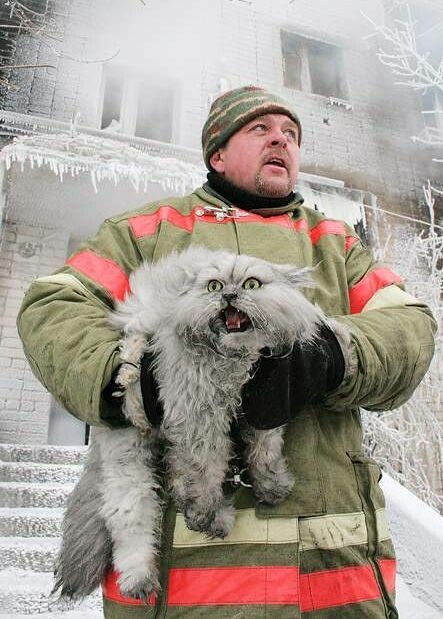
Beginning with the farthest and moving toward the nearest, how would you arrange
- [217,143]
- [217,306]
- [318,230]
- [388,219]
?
[388,219] → [217,143] → [318,230] → [217,306]

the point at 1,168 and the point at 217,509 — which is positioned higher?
the point at 1,168

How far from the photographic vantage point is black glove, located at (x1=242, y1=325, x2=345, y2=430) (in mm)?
1512

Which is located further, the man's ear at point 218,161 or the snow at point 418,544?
the snow at point 418,544

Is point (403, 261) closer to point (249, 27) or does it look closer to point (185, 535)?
point (249, 27)

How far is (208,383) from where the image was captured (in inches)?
62.4

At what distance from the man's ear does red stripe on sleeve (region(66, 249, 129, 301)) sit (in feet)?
2.98

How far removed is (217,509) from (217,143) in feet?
6.09

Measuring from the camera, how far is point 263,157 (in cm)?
237

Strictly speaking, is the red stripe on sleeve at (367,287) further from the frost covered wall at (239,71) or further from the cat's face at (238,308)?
the frost covered wall at (239,71)


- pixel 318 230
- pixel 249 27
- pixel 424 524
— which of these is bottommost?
pixel 424 524

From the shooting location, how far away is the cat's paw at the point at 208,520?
1552mm

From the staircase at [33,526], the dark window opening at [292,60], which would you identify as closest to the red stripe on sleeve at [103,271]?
the staircase at [33,526]

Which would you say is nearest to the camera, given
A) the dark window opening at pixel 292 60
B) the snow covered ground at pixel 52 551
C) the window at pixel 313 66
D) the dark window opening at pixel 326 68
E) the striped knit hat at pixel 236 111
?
the striped knit hat at pixel 236 111

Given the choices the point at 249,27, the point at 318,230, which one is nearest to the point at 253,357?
the point at 318,230
